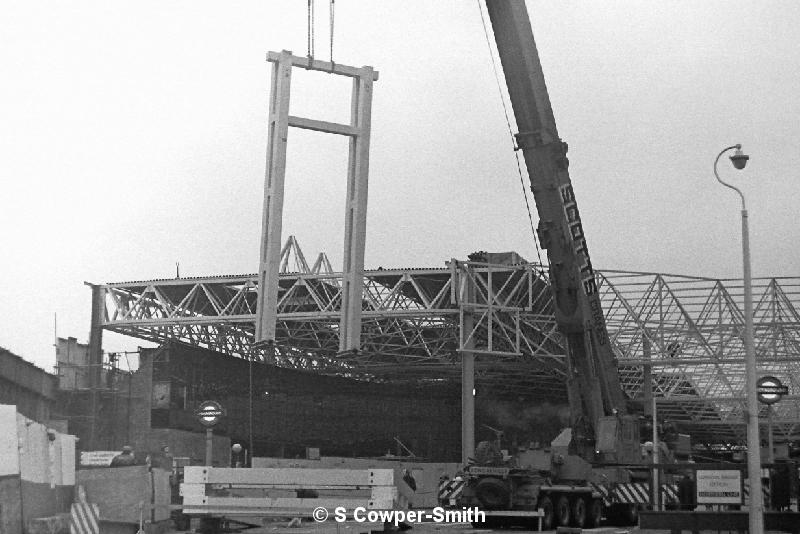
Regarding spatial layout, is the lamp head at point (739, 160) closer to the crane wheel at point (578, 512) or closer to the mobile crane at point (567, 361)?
the mobile crane at point (567, 361)

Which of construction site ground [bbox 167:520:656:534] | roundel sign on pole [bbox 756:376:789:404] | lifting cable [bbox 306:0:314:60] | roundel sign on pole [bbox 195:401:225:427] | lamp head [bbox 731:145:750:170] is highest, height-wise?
lifting cable [bbox 306:0:314:60]

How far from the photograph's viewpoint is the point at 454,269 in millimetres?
57844

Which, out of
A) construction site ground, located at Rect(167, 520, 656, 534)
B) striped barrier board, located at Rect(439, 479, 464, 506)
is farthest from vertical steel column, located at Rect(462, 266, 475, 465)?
construction site ground, located at Rect(167, 520, 656, 534)

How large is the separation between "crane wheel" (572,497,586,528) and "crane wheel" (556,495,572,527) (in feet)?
0.68

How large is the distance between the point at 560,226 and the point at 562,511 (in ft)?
24.4

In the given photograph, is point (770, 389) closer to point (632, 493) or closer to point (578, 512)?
point (578, 512)

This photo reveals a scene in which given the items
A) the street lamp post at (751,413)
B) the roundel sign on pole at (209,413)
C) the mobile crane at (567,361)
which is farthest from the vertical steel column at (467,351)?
the street lamp post at (751,413)

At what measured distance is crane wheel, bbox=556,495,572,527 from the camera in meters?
31.4

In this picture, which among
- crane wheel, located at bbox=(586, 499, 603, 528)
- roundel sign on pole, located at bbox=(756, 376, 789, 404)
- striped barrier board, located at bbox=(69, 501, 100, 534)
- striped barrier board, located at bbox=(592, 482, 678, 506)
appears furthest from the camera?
striped barrier board, located at bbox=(592, 482, 678, 506)

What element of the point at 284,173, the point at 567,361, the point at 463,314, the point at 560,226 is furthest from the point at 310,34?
the point at 463,314

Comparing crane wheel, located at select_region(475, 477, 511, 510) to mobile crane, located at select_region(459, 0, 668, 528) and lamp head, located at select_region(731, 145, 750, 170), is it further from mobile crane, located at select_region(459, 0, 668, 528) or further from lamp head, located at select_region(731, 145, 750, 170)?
lamp head, located at select_region(731, 145, 750, 170)

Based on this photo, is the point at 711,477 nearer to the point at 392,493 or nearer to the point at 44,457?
the point at 392,493

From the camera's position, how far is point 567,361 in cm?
3353

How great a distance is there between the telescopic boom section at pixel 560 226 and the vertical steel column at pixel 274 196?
5.80 m
